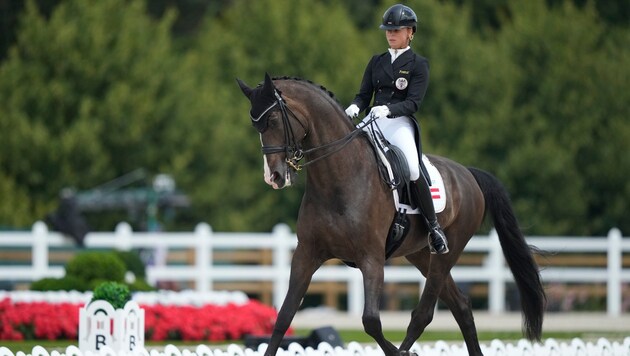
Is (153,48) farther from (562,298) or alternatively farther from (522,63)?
(562,298)

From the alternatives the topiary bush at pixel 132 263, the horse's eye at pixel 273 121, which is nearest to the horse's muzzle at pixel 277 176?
the horse's eye at pixel 273 121

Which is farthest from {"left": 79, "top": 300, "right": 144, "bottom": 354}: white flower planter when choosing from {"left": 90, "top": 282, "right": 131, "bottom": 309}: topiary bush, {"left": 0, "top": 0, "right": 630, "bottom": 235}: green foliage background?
{"left": 0, "top": 0, "right": 630, "bottom": 235}: green foliage background

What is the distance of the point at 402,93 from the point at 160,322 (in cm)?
629

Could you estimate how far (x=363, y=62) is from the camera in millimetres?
30562

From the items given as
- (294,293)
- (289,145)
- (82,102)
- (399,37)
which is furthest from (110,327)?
(82,102)

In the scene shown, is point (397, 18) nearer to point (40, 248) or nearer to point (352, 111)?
point (352, 111)

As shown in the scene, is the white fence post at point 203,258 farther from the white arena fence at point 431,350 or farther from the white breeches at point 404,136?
the white breeches at point 404,136

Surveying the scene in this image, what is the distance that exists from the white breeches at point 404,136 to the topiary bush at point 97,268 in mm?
7237

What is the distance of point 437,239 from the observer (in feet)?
33.9

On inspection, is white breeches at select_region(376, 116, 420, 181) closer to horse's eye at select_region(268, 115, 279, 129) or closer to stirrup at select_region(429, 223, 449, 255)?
stirrup at select_region(429, 223, 449, 255)

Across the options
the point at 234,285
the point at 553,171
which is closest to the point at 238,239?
the point at 234,285

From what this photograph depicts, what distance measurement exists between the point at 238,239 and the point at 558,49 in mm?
12219

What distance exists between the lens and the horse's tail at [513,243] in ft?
39.0

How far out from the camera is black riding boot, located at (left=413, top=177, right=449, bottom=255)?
33.2 ft
